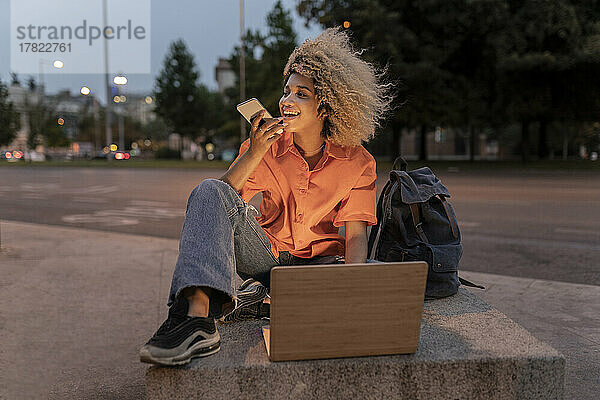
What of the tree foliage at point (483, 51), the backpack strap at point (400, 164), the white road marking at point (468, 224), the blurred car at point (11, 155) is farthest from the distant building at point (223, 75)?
the backpack strap at point (400, 164)

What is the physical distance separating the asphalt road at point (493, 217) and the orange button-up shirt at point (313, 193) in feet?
10.7

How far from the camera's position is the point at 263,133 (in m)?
2.44

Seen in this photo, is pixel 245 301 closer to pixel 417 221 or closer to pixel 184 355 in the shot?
pixel 184 355

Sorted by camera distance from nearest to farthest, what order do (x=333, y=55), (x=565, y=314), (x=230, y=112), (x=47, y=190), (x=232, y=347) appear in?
(x=232, y=347) → (x=333, y=55) → (x=565, y=314) → (x=47, y=190) → (x=230, y=112)

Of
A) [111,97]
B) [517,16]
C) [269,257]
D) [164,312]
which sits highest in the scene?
[517,16]

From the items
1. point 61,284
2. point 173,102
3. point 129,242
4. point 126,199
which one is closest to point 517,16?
point 126,199

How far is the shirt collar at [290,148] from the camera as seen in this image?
261cm

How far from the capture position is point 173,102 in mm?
59125

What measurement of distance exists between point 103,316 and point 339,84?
2346 mm

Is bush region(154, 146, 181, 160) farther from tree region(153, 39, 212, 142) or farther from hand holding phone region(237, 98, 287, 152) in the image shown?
hand holding phone region(237, 98, 287, 152)

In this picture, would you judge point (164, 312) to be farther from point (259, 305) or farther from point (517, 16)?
point (517, 16)

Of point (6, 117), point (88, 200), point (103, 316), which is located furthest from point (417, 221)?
point (88, 200)

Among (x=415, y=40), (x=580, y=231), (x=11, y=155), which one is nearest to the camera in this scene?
(x=580, y=231)

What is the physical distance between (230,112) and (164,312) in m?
45.3
